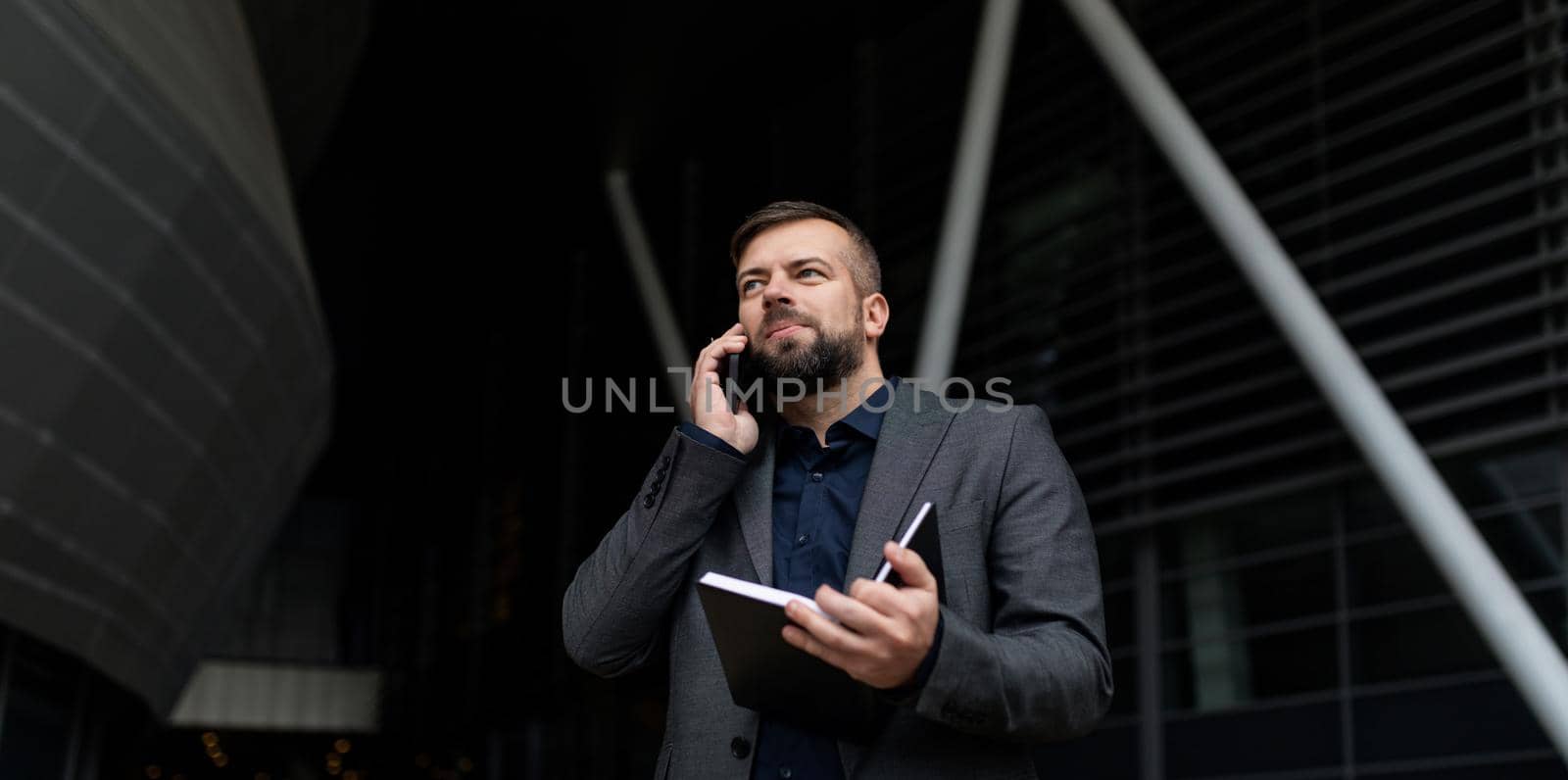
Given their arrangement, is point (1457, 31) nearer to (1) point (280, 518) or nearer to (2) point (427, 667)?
(1) point (280, 518)

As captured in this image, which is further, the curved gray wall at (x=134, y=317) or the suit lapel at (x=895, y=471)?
the curved gray wall at (x=134, y=317)

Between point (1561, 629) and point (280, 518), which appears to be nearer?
point (1561, 629)

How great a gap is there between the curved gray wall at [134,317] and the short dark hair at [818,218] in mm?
7671

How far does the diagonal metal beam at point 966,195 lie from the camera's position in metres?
14.8

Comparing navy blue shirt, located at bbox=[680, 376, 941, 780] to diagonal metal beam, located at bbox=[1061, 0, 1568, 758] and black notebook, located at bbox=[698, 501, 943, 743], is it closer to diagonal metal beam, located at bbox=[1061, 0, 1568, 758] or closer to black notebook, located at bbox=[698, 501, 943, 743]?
black notebook, located at bbox=[698, 501, 943, 743]

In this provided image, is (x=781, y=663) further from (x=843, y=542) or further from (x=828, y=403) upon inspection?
(x=828, y=403)

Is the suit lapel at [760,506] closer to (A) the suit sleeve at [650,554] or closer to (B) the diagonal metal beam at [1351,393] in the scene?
(A) the suit sleeve at [650,554]

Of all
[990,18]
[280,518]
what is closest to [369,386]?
[280,518]

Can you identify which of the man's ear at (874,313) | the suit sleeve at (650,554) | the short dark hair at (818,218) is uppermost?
the short dark hair at (818,218)

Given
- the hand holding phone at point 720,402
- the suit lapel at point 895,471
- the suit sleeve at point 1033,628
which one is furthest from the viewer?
the hand holding phone at point 720,402

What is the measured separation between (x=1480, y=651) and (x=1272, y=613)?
80.1 inches

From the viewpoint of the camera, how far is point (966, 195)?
15.0 metres

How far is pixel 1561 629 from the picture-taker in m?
12.0

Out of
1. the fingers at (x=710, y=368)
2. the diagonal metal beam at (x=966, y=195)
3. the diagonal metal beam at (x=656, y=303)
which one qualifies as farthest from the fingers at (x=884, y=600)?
the diagonal metal beam at (x=656, y=303)
